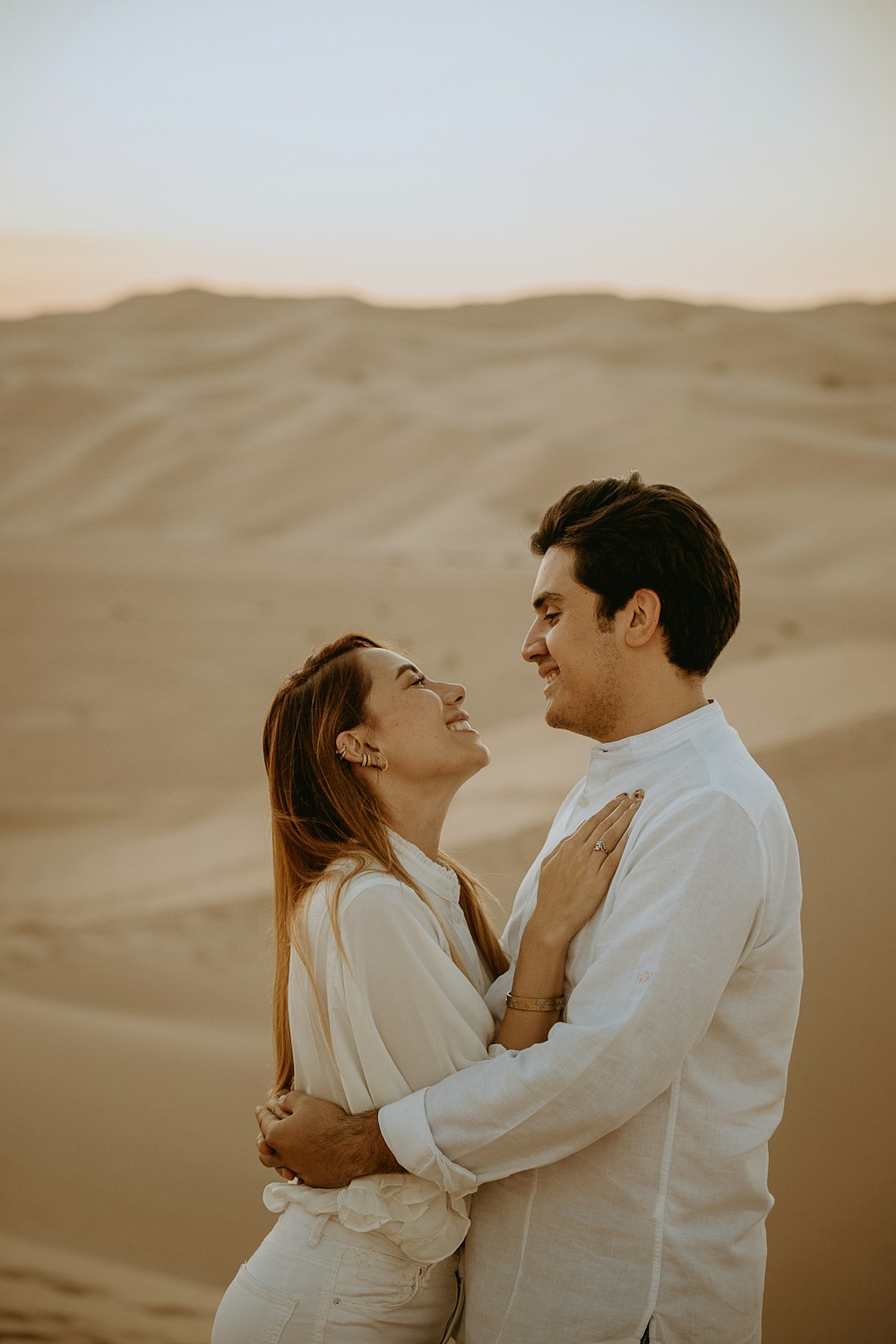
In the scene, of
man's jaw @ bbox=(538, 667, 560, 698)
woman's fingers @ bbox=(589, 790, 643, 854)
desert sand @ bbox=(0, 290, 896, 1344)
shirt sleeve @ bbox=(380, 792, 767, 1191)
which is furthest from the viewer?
desert sand @ bbox=(0, 290, 896, 1344)

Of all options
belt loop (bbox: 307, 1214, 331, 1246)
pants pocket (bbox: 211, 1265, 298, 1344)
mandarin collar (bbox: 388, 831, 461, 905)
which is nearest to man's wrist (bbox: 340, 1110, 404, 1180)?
belt loop (bbox: 307, 1214, 331, 1246)

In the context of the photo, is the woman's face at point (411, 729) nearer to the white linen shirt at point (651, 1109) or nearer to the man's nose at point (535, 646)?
the man's nose at point (535, 646)

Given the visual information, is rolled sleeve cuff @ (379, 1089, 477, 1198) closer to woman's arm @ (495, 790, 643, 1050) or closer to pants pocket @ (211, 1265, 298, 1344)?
woman's arm @ (495, 790, 643, 1050)

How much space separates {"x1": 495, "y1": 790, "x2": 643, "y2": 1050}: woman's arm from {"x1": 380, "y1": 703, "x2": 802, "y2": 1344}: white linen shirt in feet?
0.14

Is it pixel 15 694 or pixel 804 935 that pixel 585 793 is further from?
pixel 15 694

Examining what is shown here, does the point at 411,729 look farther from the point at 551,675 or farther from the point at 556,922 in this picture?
the point at 556,922

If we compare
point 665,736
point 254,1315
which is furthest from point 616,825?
point 254,1315

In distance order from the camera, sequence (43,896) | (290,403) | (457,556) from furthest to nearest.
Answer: (290,403) → (457,556) → (43,896)

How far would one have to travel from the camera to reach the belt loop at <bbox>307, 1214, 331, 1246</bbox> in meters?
2.56

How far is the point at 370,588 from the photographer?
15883 mm

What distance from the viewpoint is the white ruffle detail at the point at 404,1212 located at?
2502 millimetres

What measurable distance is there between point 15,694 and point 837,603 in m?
8.67

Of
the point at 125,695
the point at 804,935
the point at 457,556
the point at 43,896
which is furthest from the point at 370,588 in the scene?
the point at 804,935

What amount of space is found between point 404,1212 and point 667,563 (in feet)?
4.77
